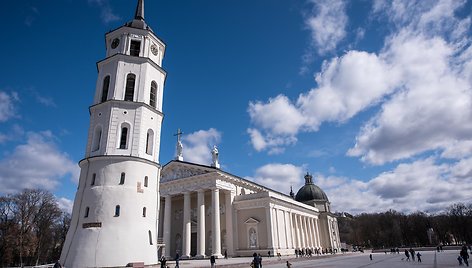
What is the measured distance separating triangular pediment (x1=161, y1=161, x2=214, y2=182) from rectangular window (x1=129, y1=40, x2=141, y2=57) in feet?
67.6

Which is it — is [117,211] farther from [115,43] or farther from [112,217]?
[115,43]

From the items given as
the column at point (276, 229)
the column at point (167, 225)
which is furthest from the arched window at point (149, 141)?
the column at point (276, 229)

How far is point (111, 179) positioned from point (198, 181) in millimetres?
22459

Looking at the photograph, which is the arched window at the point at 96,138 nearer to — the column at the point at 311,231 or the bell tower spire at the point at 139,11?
the bell tower spire at the point at 139,11

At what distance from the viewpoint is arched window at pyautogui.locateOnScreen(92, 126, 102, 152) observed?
23197 millimetres

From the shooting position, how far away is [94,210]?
2006cm

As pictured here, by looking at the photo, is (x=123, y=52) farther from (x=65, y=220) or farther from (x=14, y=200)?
(x=65, y=220)

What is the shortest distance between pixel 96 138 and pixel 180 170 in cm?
2302

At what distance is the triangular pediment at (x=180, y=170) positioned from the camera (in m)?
43.3

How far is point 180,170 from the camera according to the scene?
151 feet

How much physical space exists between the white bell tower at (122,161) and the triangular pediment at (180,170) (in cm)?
1864

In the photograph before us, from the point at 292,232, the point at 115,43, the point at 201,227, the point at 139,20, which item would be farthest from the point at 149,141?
the point at 292,232

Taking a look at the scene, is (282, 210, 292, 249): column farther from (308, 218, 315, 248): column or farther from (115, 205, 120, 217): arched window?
(115, 205, 120, 217): arched window

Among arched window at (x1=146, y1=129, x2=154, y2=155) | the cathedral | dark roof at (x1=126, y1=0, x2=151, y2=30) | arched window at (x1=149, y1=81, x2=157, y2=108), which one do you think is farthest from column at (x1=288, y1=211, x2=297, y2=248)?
dark roof at (x1=126, y1=0, x2=151, y2=30)
